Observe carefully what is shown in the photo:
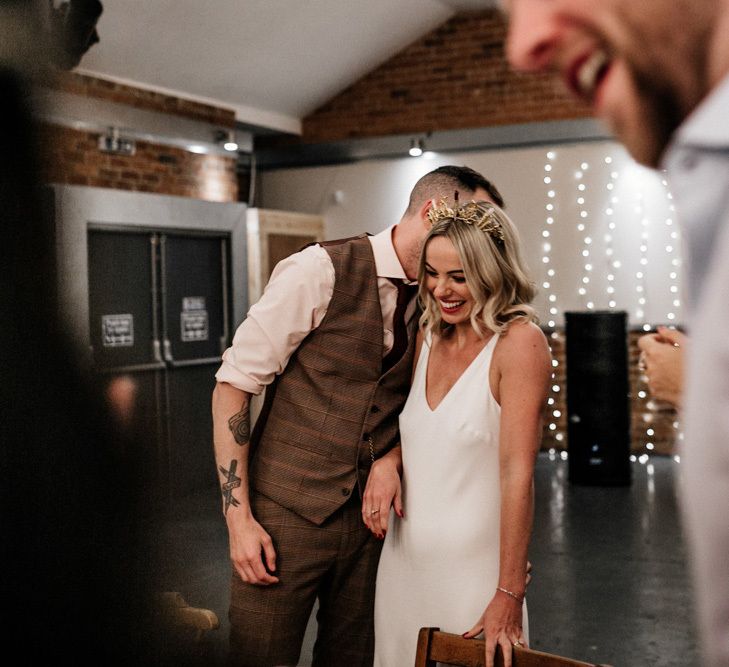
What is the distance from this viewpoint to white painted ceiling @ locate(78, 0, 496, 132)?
22.9 ft

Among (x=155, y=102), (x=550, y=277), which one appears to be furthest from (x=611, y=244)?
(x=155, y=102)

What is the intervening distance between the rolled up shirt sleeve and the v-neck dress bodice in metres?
0.34

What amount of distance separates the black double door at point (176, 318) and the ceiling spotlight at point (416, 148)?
2196mm

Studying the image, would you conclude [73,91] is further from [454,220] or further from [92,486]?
[454,220]

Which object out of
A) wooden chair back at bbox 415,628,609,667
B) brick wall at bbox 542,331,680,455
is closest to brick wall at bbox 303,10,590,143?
brick wall at bbox 542,331,680,455

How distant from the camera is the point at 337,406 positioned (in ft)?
7.12

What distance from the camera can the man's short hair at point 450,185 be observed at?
2.24 metres

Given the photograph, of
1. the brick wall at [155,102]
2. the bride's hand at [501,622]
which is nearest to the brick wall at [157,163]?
the brick wall at [155,102]

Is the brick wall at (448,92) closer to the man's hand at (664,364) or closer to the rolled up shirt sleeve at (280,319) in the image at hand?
the rolled up shirt sleeve at (280,319)

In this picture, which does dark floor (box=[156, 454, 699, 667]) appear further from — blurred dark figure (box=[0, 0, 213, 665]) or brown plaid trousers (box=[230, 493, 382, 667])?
blurred dark figure (box=[0, 0, 213, 665])

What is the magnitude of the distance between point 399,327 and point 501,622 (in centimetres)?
74

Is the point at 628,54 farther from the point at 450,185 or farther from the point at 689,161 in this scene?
the point at 450,185

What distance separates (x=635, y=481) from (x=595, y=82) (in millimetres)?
7430

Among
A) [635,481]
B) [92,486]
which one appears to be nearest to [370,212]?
[635,481]
